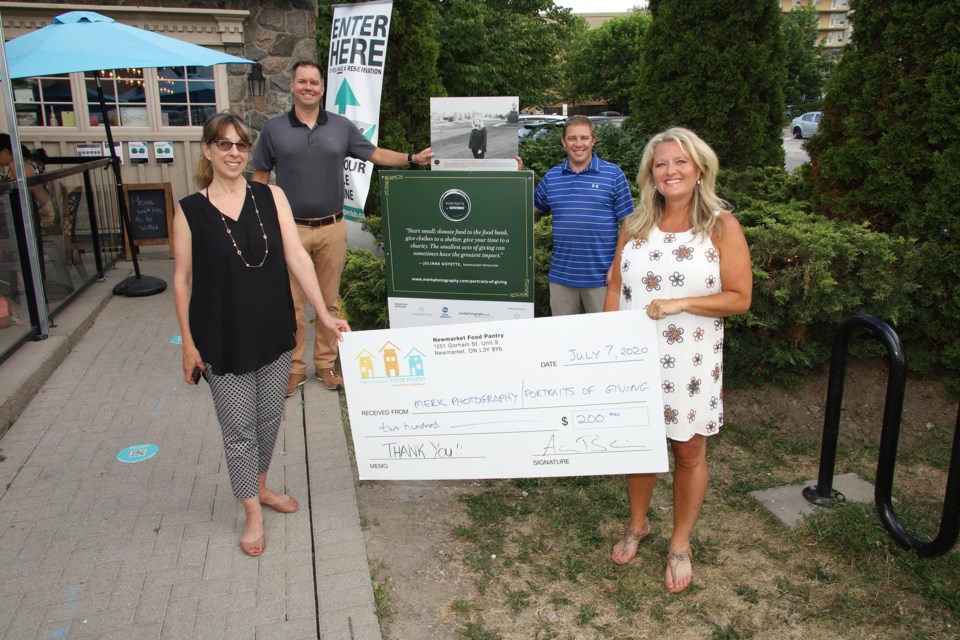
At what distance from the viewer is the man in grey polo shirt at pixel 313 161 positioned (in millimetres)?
4684

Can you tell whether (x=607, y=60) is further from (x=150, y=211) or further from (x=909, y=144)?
(x=909, y=144)

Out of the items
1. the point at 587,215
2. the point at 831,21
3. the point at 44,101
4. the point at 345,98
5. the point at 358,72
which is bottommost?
the point at 587,215

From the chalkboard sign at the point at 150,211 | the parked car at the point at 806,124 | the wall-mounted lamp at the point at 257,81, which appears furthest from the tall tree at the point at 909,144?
the parked car at the point at 806,124

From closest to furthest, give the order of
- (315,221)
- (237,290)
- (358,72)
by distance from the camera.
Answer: (237,290) → (315,221) → (358,72)

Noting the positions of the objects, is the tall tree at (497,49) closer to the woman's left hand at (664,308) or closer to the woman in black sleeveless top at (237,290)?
the woman in black sleeveless top at (237,290)

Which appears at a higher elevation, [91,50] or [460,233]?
[91,50]

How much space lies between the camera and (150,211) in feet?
30.1

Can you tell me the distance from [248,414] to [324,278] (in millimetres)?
2036

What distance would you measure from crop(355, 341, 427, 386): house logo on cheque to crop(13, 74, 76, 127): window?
27.4 ft

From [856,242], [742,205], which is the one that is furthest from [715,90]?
[856,242]

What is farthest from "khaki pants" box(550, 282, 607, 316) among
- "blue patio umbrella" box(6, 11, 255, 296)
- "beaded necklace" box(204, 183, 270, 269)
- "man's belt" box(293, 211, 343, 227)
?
"blue patio umbrella" box(6, 11, 255, 296)

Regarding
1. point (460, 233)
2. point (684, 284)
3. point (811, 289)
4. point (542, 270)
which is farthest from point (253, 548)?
point (811, 289)

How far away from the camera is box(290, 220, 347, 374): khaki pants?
489 cm

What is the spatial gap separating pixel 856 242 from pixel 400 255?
113 inches
